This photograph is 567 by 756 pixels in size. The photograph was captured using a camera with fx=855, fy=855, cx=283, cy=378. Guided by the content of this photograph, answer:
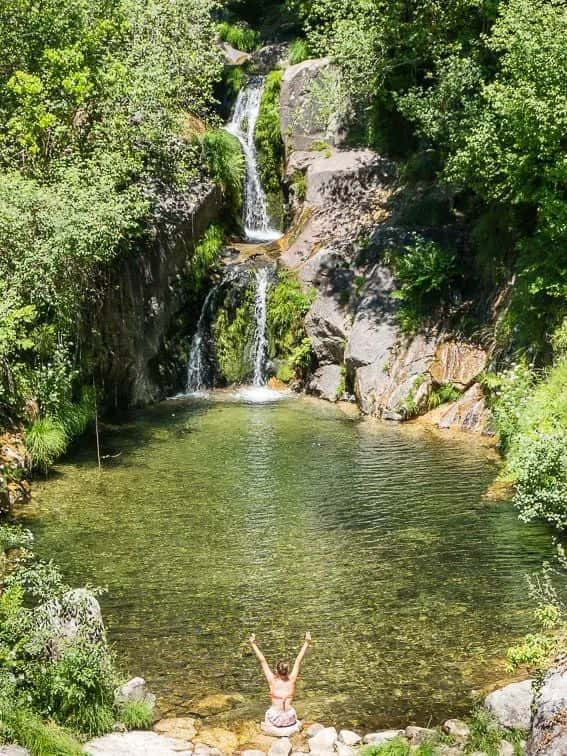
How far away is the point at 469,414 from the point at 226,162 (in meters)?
13.5

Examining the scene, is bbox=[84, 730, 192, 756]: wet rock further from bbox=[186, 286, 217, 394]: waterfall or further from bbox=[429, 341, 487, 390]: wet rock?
bbox=[186, 286, 217, 394]: waterfall

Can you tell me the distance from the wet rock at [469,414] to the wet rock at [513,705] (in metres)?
12.2

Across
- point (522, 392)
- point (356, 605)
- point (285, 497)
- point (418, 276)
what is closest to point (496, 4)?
point (418, 276)

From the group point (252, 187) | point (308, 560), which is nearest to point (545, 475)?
point (308, 560)

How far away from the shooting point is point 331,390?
85.5ft

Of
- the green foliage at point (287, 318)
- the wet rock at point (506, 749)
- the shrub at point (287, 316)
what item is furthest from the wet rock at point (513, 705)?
the shrub at point (287, 316)

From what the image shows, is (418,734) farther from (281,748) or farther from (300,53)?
(300,53)

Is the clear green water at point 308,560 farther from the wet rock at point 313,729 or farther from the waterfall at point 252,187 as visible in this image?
the waterfall at point 252,187

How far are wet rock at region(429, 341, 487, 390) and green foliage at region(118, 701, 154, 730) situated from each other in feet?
50.0

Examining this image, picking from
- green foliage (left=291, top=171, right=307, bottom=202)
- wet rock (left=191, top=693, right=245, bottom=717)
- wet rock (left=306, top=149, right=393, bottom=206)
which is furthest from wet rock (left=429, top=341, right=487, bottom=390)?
wet rock (left=191, top=693, right=245, bottom=717)

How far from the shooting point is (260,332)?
28109mm

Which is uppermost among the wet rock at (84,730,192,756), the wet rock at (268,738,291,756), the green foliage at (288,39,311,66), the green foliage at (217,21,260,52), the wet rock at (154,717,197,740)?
the green foliage at (217,21,260,52)

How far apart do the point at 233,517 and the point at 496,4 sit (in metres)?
15.7

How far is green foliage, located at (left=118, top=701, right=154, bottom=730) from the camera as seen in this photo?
9.61 m
